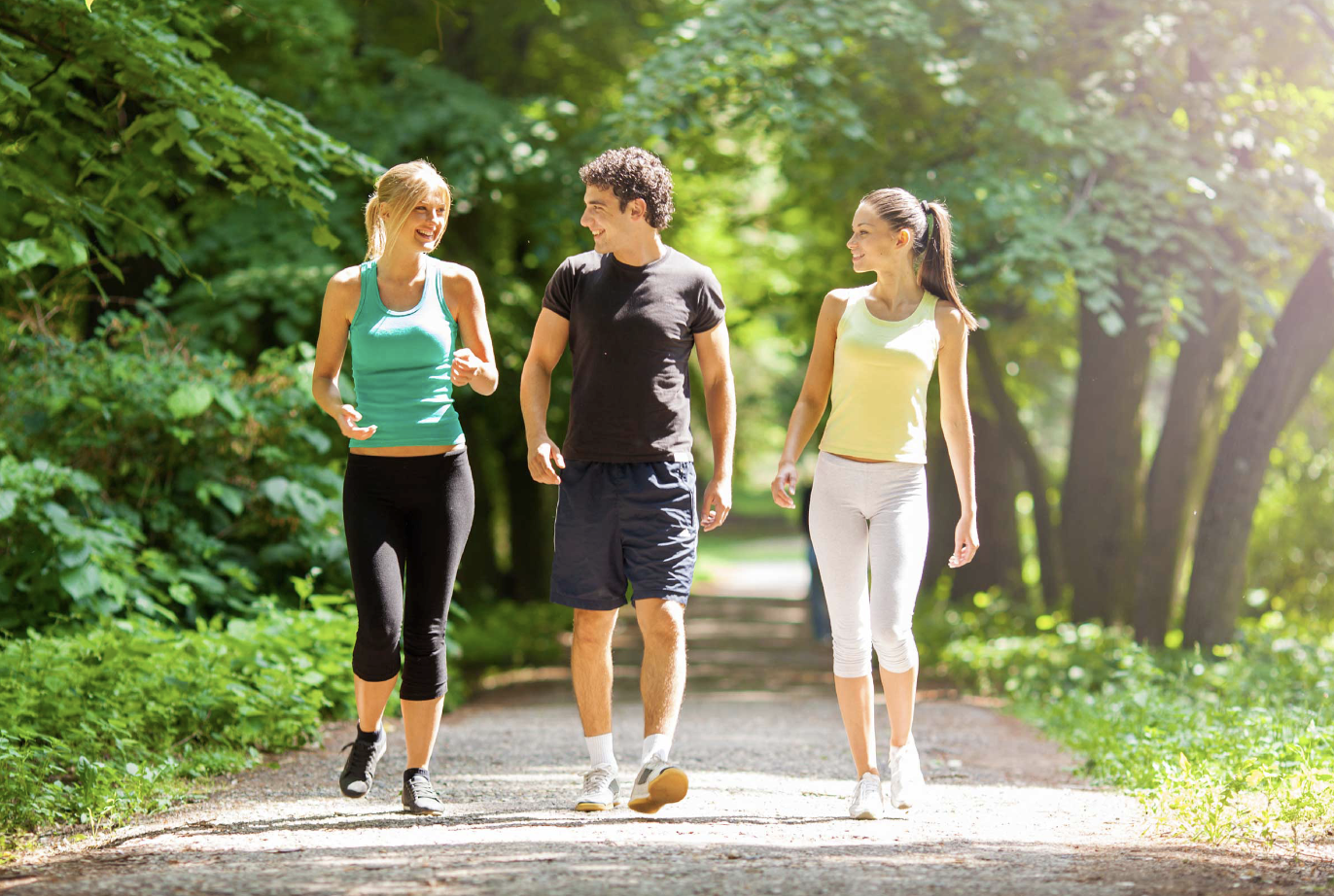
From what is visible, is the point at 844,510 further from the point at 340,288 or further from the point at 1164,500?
the point at 1164,500

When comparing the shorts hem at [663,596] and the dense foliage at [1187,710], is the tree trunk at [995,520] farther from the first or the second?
the shorts hem at [663,596]

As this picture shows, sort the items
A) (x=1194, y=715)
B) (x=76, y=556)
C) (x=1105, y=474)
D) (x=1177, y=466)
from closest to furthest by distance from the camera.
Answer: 1. (x=1194, y=715)
2. (x=76, y=556)
3. (x=1177, y=466)
4. (x=1105, y=474)

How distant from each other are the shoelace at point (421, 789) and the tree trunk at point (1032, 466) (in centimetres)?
964

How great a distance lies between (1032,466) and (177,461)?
9.16 m

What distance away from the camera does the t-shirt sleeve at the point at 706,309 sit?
485cm

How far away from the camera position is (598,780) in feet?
15.8

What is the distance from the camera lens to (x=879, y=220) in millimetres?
4953

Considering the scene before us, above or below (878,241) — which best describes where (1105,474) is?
below

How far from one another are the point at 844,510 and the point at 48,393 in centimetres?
513

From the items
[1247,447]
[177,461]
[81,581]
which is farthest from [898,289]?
[1247,447]

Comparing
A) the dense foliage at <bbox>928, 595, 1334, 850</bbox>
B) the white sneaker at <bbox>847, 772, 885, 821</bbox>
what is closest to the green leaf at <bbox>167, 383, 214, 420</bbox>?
the white sneaker at <bbox>847, 772, 885, 821</bbox>

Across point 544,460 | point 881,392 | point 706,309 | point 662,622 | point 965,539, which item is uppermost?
point 706,309

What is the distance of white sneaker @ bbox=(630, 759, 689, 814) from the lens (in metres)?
4.50

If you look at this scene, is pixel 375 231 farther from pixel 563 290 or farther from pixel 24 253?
pixel 24 253
